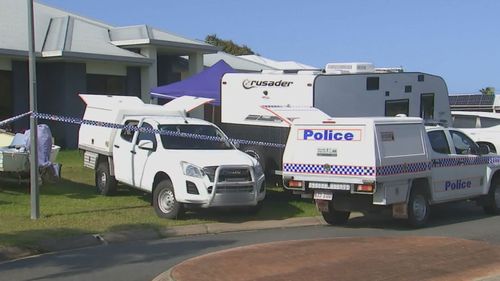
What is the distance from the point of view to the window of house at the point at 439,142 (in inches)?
503

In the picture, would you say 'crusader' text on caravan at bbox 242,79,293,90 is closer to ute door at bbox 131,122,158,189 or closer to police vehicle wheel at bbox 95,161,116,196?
ute door at bbox 131,122,158,189

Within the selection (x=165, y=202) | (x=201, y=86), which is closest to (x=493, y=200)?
(x=165, y=202)

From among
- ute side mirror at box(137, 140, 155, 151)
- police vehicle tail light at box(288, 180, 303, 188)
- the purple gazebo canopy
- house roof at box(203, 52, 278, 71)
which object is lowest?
police vehicle tail light at box(288, 180, 303, 188)

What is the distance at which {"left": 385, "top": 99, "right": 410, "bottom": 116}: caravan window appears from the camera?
16.0m

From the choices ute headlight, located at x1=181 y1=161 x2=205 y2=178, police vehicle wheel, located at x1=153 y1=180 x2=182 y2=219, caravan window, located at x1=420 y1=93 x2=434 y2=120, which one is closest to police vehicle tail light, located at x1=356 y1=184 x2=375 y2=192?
ute headlight, located at x1=181 y1=161 x2=205 y2=178

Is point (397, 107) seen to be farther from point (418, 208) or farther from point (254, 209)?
point (254, 209)

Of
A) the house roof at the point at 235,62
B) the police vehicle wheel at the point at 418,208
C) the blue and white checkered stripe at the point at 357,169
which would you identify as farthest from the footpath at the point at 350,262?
the house roof at the point at 235,62

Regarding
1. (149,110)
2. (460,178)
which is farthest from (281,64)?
(460,178)

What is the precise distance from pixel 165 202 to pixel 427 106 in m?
8.07

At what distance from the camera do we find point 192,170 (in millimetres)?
12109

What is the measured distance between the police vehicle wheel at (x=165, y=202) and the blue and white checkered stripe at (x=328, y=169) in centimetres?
219

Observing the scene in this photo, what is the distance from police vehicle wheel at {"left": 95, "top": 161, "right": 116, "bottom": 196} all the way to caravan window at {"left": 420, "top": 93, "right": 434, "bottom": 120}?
807cm

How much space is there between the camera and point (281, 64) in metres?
39.2

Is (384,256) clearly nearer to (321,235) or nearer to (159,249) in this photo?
(321,235)
